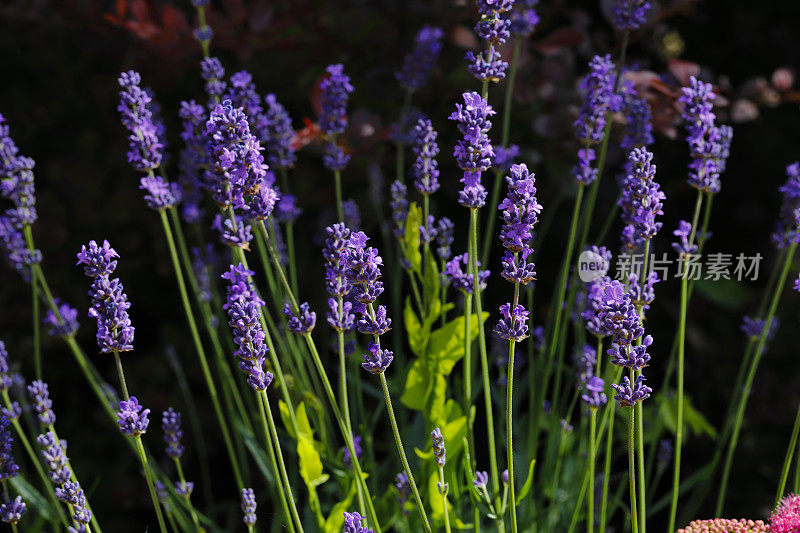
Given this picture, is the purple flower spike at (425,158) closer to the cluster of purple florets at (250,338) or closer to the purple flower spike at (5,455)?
the cluster of purple florets at (250,338)

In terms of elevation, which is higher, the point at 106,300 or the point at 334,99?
the point at 334,99

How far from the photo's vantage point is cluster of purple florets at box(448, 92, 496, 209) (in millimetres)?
1071

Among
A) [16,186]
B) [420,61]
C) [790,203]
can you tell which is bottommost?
[16,186]

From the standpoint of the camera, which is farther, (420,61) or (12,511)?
(420,61)

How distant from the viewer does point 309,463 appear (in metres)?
1.33

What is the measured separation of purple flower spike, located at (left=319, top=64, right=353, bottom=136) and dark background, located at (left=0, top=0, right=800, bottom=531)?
0.40 m

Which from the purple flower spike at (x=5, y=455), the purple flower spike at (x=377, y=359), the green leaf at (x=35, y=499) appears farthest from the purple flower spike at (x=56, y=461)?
the green leaf at (x=35, y=499)

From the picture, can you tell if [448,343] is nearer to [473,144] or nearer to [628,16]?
[473,144]

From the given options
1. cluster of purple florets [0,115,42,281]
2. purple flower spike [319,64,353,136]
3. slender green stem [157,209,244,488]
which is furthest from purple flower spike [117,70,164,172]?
purple flower spike [319,64,353,136]

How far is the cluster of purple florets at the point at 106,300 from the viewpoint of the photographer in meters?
1.04

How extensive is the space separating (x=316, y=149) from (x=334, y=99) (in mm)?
581

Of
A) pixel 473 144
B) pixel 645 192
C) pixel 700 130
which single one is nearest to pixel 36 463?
pixel 473 144

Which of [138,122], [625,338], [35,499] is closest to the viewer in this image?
[625,338]

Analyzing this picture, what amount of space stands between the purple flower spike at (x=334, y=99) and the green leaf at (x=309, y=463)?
2.00 feet
